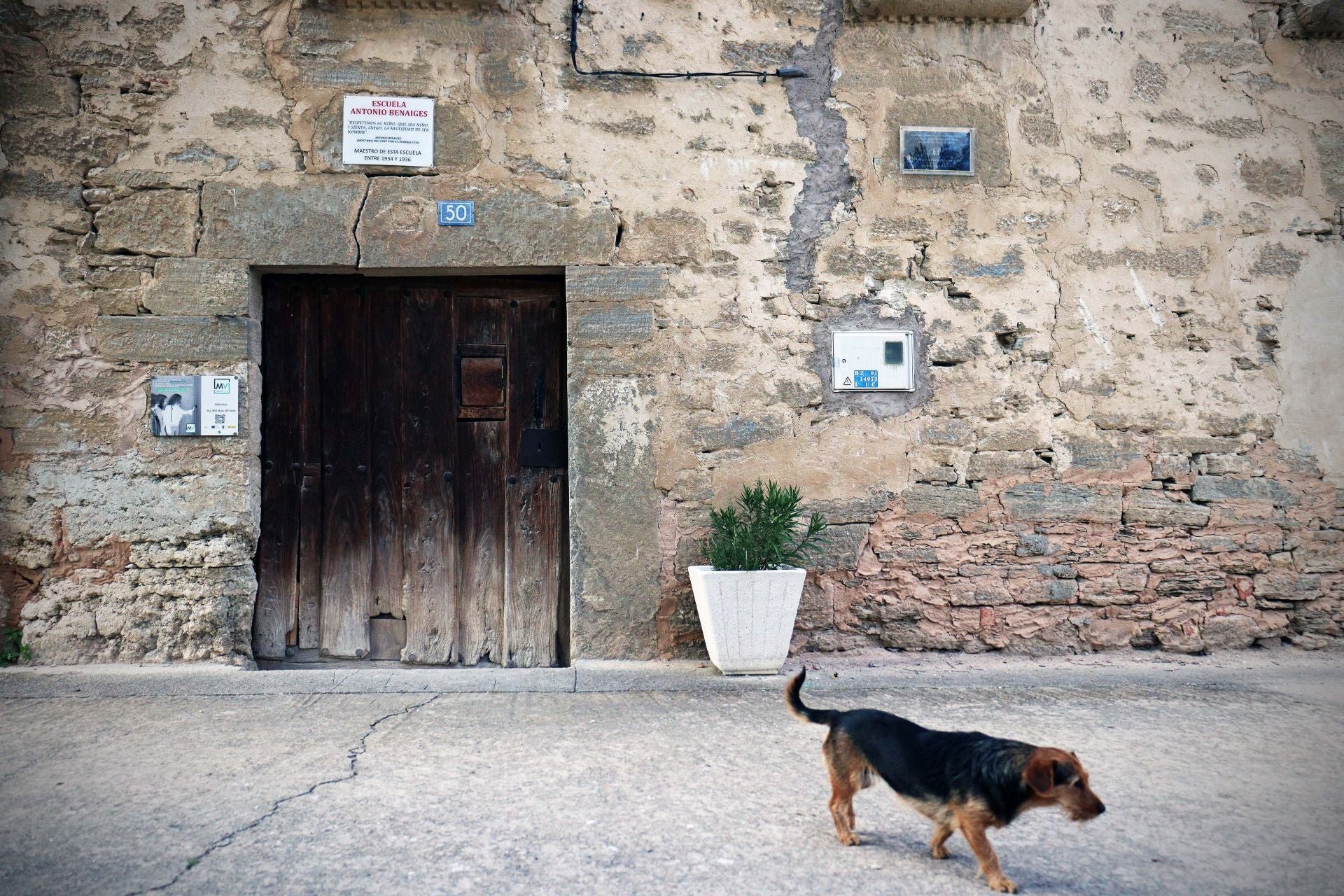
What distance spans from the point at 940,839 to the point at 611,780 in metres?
1.05

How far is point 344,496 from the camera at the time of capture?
4.79 meters

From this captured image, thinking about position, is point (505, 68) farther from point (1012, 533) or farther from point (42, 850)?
point (42, 850)

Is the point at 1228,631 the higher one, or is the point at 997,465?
the point at 997,465

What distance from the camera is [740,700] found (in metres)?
4.00

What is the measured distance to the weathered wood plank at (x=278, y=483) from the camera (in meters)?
4.75

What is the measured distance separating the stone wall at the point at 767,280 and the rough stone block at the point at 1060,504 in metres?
0.01

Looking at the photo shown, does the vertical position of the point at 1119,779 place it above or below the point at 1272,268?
below

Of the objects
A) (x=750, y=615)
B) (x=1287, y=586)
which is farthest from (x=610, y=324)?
(x=1287, y=586)

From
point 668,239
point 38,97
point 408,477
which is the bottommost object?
point 408,477

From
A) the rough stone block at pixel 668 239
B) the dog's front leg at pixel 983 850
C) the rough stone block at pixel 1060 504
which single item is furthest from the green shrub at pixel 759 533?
the dog's front leg at pixel 983 850

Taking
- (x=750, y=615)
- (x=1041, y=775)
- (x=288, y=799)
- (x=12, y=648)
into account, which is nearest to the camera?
(x=1041, y=775)

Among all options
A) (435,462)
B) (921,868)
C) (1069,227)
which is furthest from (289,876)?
(1069,227)

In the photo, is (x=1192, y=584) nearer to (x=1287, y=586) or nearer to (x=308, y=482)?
(x=1287, y=586)

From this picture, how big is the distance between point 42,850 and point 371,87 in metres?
3.47
